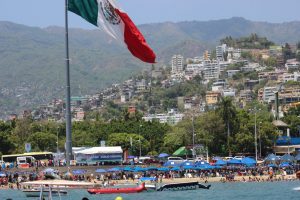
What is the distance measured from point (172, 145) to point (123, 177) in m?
36.6

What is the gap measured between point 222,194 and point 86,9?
122 feet

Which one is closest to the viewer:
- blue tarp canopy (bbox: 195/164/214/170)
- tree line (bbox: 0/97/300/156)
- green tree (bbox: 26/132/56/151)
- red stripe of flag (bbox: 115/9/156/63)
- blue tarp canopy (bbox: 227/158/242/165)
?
red stripe of flag (bbox: 115/9/156/63)

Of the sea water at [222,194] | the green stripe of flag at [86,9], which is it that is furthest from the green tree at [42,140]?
the green stripe of flag at [86,9]

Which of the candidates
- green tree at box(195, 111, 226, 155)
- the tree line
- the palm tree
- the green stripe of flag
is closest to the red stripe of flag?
the green stripe of flag

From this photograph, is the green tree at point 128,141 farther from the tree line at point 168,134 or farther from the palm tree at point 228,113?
the palm tree at point 228,113

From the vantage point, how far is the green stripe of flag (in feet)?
113

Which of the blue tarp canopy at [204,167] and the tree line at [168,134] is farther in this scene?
the tree line at [168,134]

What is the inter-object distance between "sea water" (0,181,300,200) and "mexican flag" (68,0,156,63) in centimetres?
3171

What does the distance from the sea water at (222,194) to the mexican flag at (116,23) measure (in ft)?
104

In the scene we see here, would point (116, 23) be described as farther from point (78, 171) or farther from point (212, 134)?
point (212, 134)

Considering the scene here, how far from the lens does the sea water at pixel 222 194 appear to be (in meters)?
64.9

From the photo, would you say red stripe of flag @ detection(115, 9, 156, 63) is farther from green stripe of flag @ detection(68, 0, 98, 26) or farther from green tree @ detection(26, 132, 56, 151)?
green tree @ detection(26, 132, 56, 151)

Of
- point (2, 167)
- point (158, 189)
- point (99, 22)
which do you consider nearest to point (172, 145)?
point (2, 167)

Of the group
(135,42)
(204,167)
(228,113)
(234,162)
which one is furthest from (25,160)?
(135,42)
